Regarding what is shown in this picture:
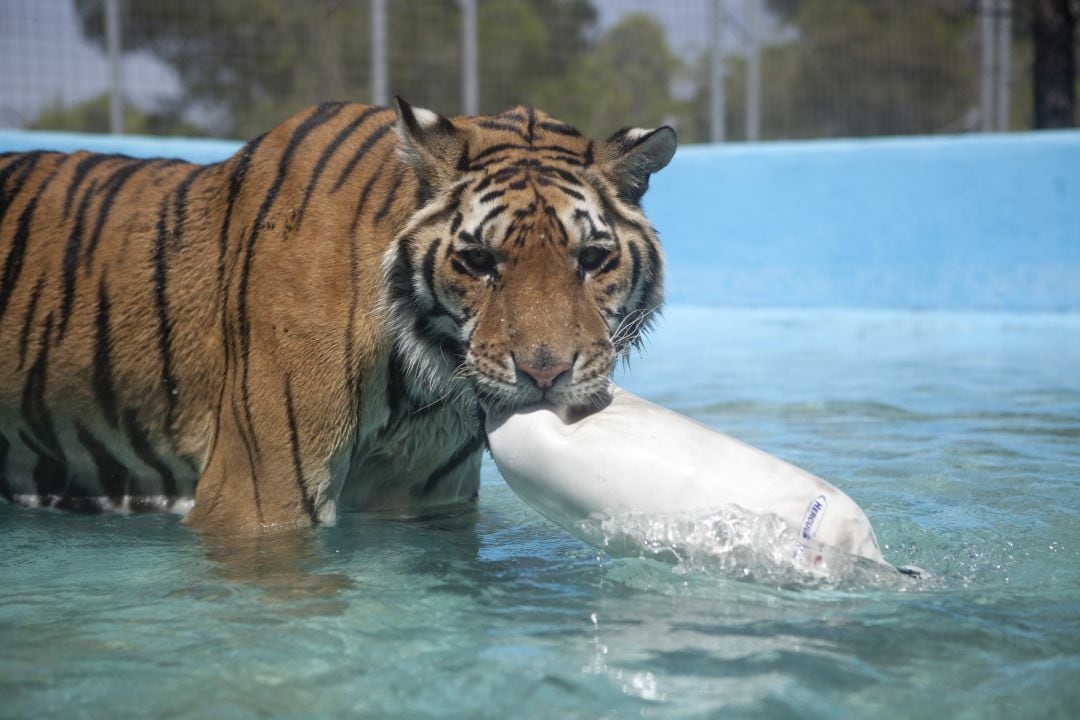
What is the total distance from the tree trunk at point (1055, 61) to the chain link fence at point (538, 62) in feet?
0.82

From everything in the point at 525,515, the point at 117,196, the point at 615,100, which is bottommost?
the point at 525,515

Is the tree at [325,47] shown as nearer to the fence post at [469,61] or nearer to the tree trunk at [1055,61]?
the fence post at [469,61]

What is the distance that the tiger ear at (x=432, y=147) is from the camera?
272 cm

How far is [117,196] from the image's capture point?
3.38 meters

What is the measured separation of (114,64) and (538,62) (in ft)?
10.8

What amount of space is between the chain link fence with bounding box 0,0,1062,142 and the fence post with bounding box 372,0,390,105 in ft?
0.05

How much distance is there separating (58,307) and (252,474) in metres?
0.85

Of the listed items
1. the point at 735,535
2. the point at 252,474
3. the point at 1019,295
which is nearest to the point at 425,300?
the point at 252,474

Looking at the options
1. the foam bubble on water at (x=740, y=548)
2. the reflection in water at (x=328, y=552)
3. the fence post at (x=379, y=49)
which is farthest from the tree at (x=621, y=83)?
the foam bubble on water at (x=740, y=548)

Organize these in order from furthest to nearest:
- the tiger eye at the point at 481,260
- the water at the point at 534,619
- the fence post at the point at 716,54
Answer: the fence post at the point at 716,54
the tiger eye at the point at 481,260
the water at the point at 534,619

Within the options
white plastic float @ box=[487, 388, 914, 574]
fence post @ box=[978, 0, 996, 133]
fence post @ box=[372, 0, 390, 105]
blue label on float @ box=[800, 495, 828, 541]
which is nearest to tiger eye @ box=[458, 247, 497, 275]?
white plastic float @ box=[487, 388, 914, 574]

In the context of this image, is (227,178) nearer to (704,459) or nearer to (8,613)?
(8,613)

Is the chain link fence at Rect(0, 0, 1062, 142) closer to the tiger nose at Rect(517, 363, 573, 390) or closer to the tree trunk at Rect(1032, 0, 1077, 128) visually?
the tree trunk at Rect(1032, 0, 1077, 128)

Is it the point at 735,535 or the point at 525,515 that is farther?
the point at 525,515
